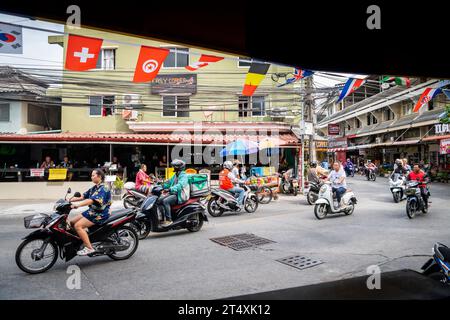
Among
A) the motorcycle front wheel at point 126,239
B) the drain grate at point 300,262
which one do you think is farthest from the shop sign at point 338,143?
the motorcycle front wheel at point 126,239

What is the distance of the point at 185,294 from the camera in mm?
4180

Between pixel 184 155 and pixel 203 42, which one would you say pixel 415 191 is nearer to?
pixel 203 42

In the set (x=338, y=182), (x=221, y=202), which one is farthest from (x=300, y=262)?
(x=338, y=182)

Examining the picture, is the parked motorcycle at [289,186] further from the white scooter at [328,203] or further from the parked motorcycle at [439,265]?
the parked motorcycle at [439,265]

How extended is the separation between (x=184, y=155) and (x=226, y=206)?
8.94 m

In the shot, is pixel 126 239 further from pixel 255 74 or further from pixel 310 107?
pixel 310 107

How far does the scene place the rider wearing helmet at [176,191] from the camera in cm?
745

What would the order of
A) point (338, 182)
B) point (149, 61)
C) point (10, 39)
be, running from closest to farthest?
point (10, 39) < point (149, 61) < point (338, 182)

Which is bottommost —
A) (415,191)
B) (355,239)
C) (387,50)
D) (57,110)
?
(355,239)

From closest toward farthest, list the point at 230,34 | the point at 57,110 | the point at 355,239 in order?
1. the point at 230,34
2. the point at 355,239
3. the point at 57,110

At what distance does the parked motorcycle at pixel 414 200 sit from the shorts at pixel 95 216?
27.5 ft

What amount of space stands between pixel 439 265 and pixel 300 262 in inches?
84.0

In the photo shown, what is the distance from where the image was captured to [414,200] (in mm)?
9508
